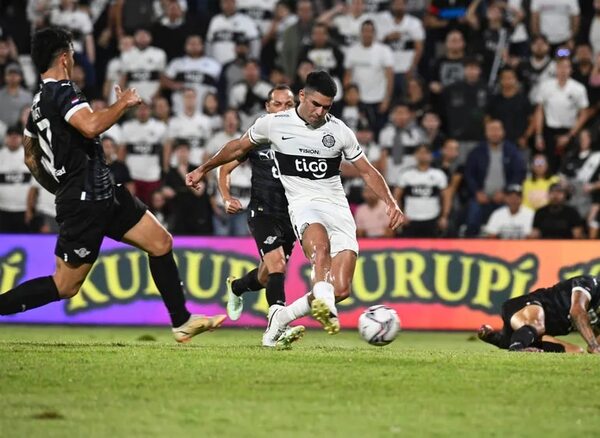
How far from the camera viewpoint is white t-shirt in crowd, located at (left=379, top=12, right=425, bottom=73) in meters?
21.2

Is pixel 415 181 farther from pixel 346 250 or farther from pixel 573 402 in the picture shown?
pixel 573 402

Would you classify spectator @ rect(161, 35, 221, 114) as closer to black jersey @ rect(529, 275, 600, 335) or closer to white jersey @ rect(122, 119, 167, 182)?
white jersey @ rect(122, 119, 167, 182)

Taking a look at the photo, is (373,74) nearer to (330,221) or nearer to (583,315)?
(583,315)

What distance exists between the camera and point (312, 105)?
434 inches

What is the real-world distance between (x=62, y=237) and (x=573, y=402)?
454cm

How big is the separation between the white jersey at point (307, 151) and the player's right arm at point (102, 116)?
1671 millimetres

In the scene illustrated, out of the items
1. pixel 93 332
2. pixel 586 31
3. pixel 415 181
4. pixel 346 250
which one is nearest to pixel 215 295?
pixel 93 332

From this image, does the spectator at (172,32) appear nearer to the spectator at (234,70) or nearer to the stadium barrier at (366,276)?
the spectator at (234,70)

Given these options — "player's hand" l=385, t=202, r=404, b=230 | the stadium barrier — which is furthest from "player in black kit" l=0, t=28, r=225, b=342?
the stadium barrier

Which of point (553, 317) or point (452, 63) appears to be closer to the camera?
point (553, 317)

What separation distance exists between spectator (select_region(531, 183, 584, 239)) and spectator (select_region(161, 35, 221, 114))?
6.18 meters

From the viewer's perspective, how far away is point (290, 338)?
10977mm

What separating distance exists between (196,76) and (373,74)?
3.02m

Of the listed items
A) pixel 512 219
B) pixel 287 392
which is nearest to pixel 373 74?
pixel 512 219
